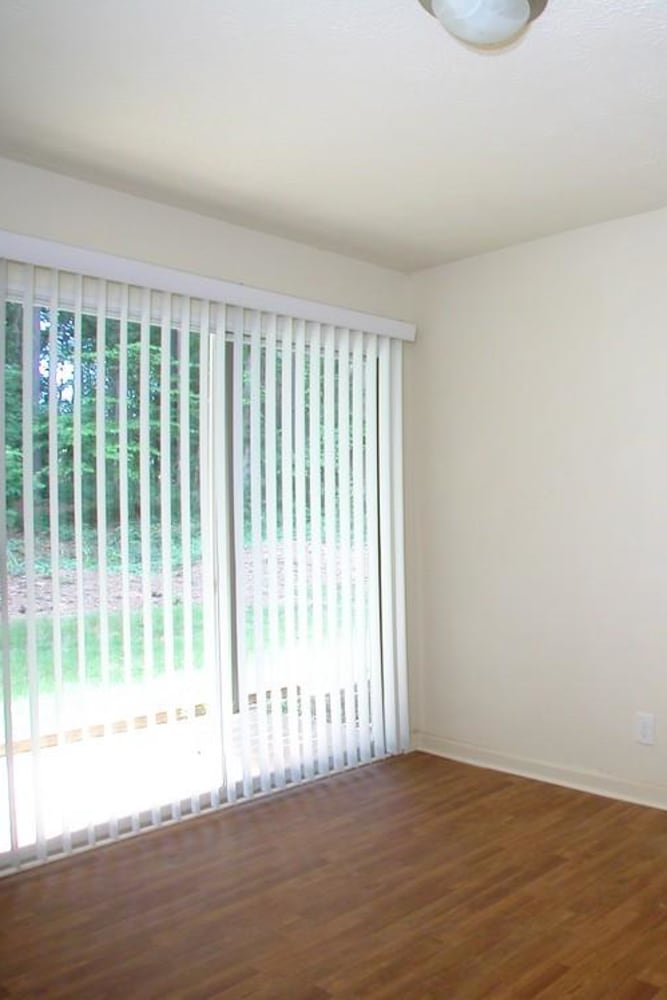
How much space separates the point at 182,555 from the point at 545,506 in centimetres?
171

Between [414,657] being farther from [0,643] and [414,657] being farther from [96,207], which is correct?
[96,207]

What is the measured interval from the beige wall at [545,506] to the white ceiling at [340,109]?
0.46 m

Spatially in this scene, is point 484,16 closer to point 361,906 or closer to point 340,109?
point 340,109

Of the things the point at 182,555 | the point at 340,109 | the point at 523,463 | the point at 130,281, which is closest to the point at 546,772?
the point at 523,463

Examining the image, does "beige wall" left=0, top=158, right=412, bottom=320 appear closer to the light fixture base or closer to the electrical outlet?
the light fixture base

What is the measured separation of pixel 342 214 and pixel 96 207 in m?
1.02

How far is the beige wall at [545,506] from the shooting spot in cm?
365

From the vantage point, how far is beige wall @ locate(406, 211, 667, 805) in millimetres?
3650

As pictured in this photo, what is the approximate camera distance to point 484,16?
1.89 metres

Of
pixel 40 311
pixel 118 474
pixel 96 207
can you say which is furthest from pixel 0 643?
pixel 96 207

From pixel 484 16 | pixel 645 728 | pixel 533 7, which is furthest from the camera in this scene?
pixel 645 728

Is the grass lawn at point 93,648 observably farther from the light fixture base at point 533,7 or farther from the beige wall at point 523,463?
the light fixture base at point 533,7

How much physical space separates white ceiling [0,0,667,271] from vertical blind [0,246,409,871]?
1.65 feet

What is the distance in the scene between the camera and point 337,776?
404 cm
